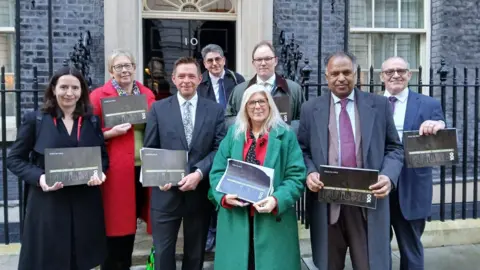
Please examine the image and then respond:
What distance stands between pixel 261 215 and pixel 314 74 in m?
4.20

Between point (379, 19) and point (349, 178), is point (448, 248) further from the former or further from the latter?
point (379, 19)

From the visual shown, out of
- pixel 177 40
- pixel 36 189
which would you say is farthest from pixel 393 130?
pixel 177 40

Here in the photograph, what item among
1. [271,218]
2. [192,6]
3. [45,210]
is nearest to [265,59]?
[271,218]

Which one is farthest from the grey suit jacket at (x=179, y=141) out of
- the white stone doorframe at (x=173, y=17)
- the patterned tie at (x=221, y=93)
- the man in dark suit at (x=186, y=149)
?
the white stone doorframe at (x=173, y=17)

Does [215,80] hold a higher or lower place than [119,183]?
higher

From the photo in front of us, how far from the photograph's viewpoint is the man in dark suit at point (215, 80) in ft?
14.2

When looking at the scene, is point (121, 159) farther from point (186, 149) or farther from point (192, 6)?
point (192, 6)

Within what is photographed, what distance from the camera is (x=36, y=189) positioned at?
3066 millimetres

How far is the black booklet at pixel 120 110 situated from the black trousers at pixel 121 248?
44cm

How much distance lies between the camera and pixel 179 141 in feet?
10.9

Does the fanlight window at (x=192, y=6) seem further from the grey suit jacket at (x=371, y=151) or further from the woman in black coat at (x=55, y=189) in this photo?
the grey suit jacket at (x=371, y=151)

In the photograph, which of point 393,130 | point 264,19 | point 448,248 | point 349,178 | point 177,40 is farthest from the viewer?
point 177,40

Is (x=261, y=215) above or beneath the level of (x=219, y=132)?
beneath

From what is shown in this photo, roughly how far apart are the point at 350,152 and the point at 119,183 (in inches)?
66.2
